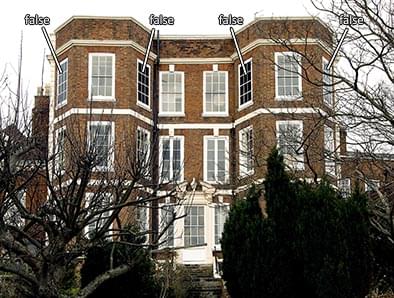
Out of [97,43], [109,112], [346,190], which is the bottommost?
[346,190]

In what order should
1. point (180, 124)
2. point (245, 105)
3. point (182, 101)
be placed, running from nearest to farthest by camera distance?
1. point (245, 105)
2. point (180, 124)
3. point (182, 101)

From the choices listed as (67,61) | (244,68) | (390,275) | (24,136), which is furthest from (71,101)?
(390,275)

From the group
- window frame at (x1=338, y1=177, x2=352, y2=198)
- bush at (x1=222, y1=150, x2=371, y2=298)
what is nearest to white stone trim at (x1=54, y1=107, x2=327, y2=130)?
window frame at (x1=338, y1=177, x2=352, y2=198)

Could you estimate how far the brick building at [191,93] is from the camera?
31.0 metres

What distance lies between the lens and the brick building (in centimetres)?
3102

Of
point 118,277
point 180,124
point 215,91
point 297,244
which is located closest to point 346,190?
point 297,244

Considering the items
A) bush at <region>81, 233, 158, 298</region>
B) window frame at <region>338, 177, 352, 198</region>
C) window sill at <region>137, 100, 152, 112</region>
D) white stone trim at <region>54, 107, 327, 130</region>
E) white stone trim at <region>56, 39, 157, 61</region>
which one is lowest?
bush at <region>81, 233, 158, 298</region>

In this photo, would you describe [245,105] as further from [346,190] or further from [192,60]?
[346,190]

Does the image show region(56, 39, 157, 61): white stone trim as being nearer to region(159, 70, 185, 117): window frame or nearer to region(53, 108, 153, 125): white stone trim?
region(159, 70, 185, 117): window frame

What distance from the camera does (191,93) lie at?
3372 cm

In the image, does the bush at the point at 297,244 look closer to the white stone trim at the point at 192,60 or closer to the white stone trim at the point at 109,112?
the white stone trim at the point at 109,112

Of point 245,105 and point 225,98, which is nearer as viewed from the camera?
point 245,105

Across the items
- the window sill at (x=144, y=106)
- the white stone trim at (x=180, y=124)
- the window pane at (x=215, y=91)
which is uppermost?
the window pane at (x=215, y=91)

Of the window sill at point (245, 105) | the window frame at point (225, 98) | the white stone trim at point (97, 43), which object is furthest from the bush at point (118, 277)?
the window frame at point (225, 98)
